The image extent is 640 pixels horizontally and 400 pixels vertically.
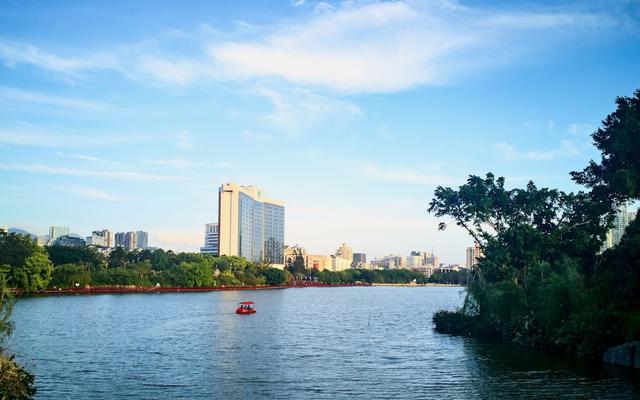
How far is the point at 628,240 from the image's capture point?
170 ft

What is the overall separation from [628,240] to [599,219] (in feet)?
49.7

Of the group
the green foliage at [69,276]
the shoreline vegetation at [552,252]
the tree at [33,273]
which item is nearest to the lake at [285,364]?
the shoreline vegetation at [552,252]

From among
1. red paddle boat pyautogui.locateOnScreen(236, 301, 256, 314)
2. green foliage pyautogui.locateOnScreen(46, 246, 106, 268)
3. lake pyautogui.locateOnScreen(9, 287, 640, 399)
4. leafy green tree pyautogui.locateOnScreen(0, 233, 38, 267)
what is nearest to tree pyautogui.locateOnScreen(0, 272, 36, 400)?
lake pyautogui.locateOnScreen(9, 287, 640, 399)

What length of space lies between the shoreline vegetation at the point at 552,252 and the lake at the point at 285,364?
3137 millimetres

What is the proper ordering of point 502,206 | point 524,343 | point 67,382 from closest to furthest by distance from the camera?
1. point 67,382
2. point 524,343
3. point 502,206

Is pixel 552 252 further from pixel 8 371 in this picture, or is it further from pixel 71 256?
pixel 71 256

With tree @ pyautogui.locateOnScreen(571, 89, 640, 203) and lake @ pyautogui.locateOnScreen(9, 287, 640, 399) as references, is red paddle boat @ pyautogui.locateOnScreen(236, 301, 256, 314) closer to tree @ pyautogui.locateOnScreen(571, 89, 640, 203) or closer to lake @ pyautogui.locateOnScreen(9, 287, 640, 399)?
lake @ pyautogui.locateOnScreen(9, 287, 640, 399)

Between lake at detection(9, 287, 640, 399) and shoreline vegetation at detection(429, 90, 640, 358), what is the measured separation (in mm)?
3137

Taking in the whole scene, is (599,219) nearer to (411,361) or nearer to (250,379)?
(411,361)

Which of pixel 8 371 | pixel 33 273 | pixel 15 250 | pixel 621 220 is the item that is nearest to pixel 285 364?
pixel 8 371

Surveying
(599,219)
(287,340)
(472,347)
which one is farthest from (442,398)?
(599,219)

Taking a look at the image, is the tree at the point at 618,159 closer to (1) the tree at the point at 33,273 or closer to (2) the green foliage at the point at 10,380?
(2) the green foliage at the point at 10,380

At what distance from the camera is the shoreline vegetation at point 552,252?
53.2 m

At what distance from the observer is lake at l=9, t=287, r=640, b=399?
40375mm
